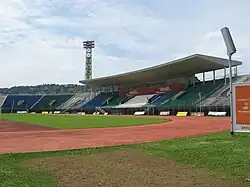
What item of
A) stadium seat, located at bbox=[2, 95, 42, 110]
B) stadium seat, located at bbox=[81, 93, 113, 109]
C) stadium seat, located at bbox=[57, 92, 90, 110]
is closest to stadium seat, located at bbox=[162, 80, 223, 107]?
stadium seat, located at bbox=[81, 93, 113, 109]

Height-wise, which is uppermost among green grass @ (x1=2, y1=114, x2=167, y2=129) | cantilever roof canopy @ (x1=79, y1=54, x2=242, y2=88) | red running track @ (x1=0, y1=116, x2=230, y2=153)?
cantilever roof canopy @ (x1=79, y1=54, x2=242, y2=88)

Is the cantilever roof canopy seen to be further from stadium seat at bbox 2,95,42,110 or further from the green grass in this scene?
stadium seat at bbox 2,95,42,110

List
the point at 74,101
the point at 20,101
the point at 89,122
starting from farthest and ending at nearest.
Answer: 1. the point at 20,101
2. the point at 74,101
3. the point at 89,122

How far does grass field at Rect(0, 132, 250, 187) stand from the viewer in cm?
771

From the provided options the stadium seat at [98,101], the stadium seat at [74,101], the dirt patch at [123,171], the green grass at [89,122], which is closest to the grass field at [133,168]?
the dirt patch at [123,171]

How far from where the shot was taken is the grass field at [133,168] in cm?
771

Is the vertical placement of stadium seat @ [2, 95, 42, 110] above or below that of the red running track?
above

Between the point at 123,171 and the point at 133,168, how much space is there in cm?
43

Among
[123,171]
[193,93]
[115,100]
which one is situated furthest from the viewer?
[115,100]

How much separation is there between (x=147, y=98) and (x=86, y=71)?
35549 millimetres

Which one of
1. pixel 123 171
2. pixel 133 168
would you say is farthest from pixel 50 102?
pixel 123 171

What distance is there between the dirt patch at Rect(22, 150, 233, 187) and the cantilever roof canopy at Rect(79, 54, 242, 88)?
1908 inches

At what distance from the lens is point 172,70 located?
2729 inches

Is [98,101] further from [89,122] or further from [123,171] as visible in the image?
[123,171]
